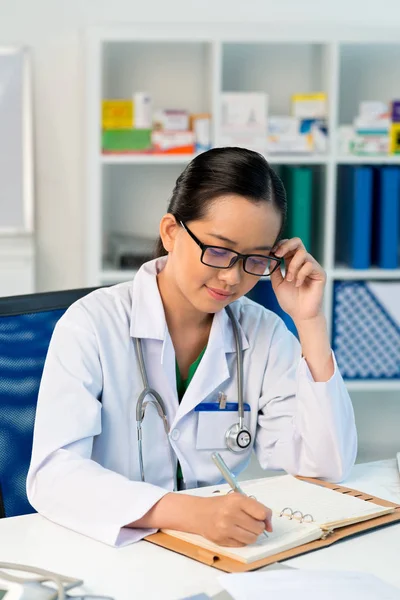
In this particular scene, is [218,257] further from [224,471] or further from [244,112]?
[244,112]

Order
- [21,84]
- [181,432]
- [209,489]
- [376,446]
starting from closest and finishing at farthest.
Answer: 1. [209,489]
2. [181,432]
3. [21,84]
4. [376,446]

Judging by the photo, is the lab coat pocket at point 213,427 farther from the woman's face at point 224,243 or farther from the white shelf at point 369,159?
the white shelf at point 369,159

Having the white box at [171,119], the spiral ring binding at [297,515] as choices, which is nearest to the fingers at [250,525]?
the spiral ring binding at [297,515]

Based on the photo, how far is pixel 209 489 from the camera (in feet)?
4.58

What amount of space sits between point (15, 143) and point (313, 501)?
88.1 inches

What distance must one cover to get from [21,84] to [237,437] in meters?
2.04

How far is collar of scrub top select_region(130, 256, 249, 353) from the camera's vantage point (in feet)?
5.01

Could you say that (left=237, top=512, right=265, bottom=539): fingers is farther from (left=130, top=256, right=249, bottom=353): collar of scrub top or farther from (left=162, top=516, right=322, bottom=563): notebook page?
(left=130, top=256, right=249, bottom=353): collar of scrub top

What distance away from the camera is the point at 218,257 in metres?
1.43

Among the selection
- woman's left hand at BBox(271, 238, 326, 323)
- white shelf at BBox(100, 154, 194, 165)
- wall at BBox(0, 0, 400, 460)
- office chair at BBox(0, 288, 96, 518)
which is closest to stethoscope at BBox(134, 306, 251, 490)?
woman's left hand at BBox(271, 238, 326, 323)

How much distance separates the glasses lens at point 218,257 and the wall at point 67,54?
1.90 meters

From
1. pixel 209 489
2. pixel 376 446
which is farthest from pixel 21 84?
pixel 209 489

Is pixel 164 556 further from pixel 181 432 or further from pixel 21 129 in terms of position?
pixel 21 129

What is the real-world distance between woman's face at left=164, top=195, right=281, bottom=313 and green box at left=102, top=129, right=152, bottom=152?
64.3 inches
